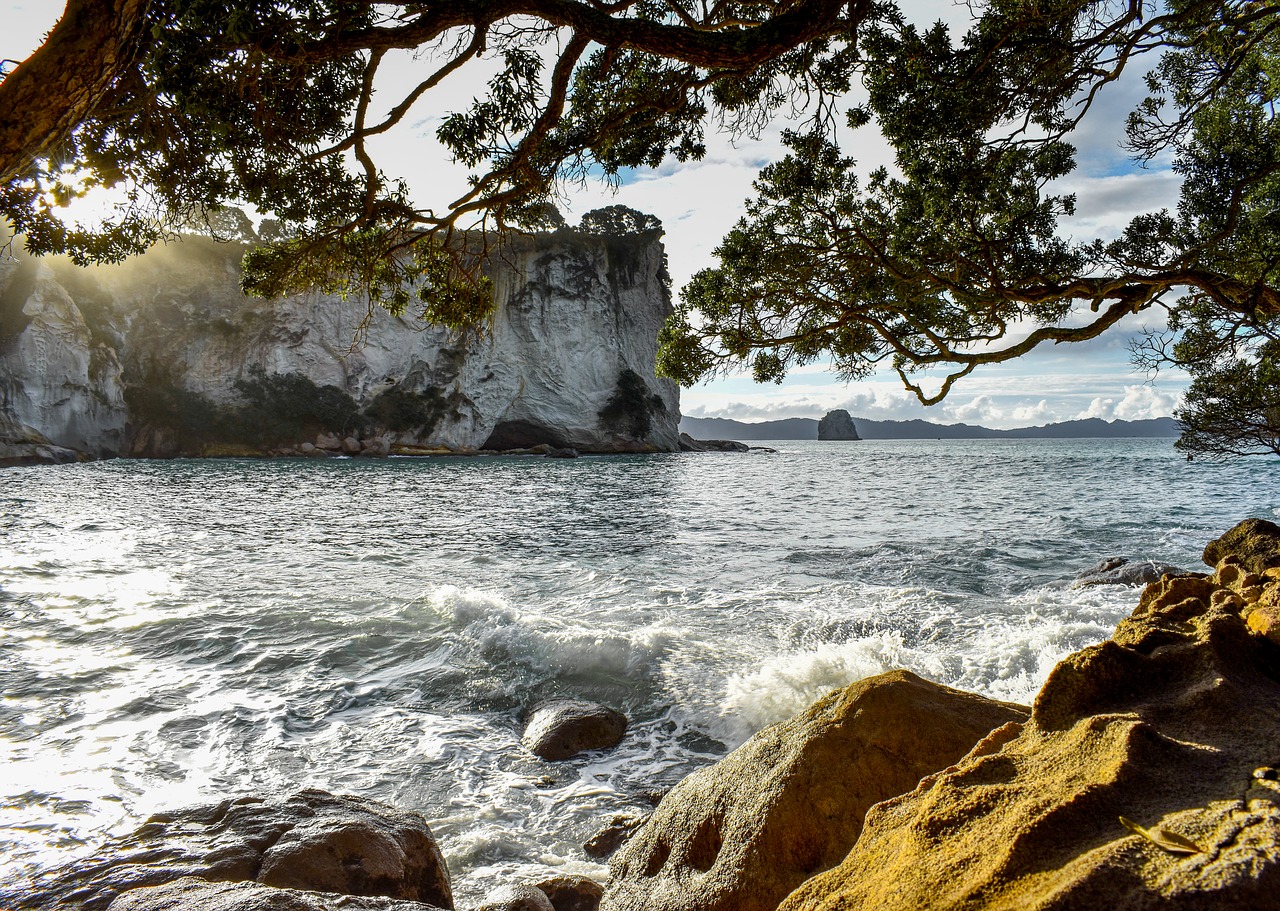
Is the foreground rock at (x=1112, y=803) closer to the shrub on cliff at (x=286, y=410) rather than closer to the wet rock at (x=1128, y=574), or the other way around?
the wet rock at (x=1128, y=574)

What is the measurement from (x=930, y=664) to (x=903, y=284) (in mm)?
4400

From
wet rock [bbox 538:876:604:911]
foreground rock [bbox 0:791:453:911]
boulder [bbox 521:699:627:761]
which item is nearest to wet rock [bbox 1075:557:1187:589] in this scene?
boulder [bbox 521:699:627:761]

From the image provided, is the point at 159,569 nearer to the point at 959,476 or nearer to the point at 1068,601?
the point at 1068,601

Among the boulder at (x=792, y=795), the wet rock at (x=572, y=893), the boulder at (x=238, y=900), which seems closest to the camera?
the boulder at (x=238, y=900)

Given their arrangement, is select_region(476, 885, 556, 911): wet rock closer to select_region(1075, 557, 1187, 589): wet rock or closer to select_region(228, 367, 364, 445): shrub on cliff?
select_region(1075, 557, 1187, 589): wet rock

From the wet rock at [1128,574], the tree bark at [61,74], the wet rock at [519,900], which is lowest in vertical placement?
the wet rock at [519,900]

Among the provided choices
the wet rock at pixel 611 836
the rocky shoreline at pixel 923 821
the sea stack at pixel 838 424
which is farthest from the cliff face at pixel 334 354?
the sea stack at pixel 838 424

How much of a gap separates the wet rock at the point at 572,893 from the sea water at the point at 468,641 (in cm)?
31

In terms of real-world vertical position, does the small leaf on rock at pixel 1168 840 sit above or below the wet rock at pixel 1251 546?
above

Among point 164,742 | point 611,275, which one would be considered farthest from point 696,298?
point 611,275

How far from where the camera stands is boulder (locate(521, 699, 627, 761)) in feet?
16.4

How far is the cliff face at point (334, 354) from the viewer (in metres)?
36.8

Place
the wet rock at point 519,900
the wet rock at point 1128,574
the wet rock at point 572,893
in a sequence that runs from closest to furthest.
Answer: the wet rock at point 519,900, the wet rock at point 572,893, the wet rock at point 1128,574

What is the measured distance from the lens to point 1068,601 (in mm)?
8875
